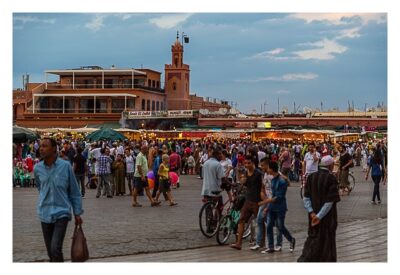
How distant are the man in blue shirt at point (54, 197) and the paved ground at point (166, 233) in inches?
80.9

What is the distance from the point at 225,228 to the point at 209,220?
43 centimetres

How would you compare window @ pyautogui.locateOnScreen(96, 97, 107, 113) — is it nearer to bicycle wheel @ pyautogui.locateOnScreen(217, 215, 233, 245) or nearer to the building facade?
the building facade

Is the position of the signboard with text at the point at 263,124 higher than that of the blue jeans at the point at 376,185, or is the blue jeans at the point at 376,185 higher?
the signboard with text at the point at 263,124

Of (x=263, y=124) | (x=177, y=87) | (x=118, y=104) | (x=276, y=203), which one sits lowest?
(x=276, y=203)

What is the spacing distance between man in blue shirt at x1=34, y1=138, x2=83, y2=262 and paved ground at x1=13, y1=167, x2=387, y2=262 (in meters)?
2.05

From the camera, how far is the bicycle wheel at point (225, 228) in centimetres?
1114

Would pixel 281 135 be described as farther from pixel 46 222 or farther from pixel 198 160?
pixel 46 222

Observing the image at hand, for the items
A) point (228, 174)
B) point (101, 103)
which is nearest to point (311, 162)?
point (228, 174)

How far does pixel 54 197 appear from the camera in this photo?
7.35m

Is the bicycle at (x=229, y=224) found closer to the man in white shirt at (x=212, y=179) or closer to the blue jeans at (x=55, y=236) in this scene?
the man in white shirt at (x=212, y=179)

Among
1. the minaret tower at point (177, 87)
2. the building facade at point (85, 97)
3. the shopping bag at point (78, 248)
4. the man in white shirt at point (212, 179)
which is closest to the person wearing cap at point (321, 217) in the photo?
the shopping bag at point (78, 248)

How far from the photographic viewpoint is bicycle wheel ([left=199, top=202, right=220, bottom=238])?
11570 mm

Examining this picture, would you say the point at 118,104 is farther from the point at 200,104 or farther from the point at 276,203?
the point at 276,203

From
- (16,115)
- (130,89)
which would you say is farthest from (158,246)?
(16,115)
